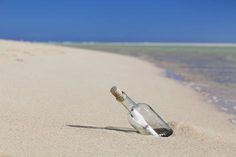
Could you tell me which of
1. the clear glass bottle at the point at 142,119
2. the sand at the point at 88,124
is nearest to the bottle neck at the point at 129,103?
the clear glass bottle at the point at 142,119

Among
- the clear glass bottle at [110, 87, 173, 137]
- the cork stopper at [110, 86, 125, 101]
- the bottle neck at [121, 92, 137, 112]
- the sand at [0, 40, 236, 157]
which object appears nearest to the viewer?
the sand at [0, 40, 236, 157]

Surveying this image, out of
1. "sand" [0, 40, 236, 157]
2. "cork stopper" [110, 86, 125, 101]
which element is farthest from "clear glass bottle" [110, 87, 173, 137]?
"sand" [0, 40, 236, 157]

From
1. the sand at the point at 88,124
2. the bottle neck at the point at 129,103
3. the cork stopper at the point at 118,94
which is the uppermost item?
the cork stopper at the point at 118,94

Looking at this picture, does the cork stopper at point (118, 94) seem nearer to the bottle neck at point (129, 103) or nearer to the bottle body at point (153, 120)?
the bottle neck at point (129, 103)

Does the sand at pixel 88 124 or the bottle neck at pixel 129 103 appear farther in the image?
the bottle neck at pixel 129 103

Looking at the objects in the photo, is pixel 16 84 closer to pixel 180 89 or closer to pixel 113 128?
pixel 113 128

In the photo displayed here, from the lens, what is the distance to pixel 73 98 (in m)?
9.06

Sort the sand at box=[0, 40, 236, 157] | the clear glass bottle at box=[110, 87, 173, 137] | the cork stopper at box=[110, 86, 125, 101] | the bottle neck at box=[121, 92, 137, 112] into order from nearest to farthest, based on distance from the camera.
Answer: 1. the sand at box=[0, 40, 236, 157]
2. the clear glass bottle at box=[110, 87, 173, 137]
3. the cork stopper at box=[110, 86, 125, 101]
4. the bottle neck at box=[121, 92, 137, 112]

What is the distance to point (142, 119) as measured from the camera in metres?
5.89

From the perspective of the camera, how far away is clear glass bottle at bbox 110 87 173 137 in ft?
19.2

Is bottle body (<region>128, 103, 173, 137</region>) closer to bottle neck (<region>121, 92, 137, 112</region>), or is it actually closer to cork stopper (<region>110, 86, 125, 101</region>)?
bottle neck (<region>121, 92, 137, 112</region>)

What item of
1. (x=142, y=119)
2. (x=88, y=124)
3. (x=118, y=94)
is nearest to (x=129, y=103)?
(x=118, y=94)

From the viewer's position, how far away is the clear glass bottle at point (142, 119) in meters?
5.87

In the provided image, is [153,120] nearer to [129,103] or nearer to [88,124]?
[129,103]
